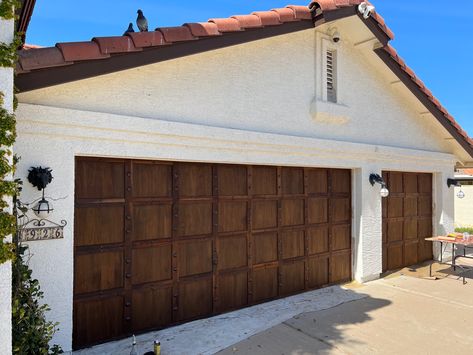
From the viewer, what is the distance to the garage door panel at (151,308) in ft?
17.7

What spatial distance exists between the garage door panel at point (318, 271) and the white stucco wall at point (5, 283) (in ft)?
18.6

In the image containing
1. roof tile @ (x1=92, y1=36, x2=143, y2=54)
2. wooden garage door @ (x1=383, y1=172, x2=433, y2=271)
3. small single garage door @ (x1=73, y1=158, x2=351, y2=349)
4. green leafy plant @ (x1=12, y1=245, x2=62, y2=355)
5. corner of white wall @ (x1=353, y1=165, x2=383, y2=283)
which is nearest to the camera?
green leafy plant @ (x1=12, y1=245, x2=62, y2=355)

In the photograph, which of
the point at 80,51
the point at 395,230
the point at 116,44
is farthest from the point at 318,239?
the point at 80,51

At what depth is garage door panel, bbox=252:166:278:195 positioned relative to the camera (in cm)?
680

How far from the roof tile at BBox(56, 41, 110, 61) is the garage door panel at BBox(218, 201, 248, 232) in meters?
3.10

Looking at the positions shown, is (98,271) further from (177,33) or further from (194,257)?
(177,33)

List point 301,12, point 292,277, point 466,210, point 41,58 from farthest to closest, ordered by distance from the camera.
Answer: point 466,210, point 292,277, point 301,12, point 41,58

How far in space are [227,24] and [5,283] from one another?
4432 millimetres

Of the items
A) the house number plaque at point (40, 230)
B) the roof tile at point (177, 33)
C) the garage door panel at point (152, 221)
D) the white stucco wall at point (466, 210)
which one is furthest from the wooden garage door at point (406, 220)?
the white stucco wall at point (466, 210)

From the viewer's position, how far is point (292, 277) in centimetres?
735

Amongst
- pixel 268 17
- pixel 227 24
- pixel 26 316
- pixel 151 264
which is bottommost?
pixel 26 316

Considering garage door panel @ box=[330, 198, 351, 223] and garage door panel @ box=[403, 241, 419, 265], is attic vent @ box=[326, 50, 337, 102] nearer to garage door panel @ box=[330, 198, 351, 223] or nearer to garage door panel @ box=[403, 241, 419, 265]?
garage door panel @ box=[330, 198, 351, 223]

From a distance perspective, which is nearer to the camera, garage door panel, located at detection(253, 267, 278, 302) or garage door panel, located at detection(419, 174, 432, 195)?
garage door panel, located at detection(253, 267, 278, 302)

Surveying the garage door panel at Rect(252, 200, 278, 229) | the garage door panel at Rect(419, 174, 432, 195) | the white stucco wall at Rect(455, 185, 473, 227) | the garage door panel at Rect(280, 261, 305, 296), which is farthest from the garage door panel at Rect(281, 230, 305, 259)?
the white stucco wall at Rect(455, 185, 473, 227)
